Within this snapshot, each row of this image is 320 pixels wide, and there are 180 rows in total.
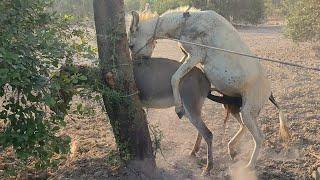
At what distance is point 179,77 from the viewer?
Answer: 5.20 meters

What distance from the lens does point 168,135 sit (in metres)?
6.71

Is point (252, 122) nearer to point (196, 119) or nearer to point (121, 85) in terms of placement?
point (196, 119)

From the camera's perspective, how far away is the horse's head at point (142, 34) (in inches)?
224

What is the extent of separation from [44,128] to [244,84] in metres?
2.55

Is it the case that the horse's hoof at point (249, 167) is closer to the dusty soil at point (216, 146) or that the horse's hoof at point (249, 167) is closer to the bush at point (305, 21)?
the dusty soil at point (216, 146)

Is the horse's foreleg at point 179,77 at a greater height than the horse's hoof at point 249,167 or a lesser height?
greater

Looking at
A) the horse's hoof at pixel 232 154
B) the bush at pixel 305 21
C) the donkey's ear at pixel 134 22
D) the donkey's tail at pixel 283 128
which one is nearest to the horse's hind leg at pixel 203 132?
the horse's hoof at pixel 232 154

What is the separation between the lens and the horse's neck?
18.3ft

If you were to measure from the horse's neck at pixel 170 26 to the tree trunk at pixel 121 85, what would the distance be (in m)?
0.88

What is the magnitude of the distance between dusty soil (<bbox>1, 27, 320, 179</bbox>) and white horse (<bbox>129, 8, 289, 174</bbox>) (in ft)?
1.20

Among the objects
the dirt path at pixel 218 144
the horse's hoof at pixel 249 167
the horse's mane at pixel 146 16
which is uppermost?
the horse's mane at pixel 146 16

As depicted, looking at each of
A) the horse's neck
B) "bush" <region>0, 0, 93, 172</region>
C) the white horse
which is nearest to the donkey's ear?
the white horse

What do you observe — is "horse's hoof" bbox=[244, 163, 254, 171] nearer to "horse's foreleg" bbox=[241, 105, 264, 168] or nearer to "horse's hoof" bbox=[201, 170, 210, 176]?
"horse's foreleg" bbox=[241, 105, 264, 168]

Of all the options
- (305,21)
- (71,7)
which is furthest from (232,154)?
(305,21)
